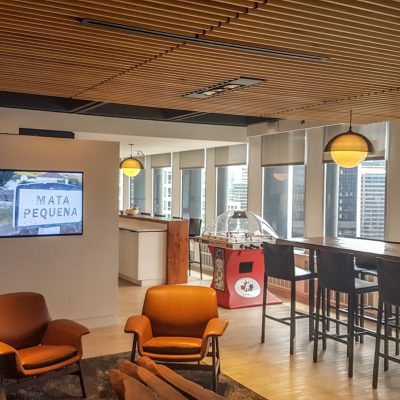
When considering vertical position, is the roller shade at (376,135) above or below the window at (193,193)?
above

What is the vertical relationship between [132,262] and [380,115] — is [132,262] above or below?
below

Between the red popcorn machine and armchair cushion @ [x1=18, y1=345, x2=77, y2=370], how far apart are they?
3344 mm

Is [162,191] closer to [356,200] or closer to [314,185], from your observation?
[314,185]

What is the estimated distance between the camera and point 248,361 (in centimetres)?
503

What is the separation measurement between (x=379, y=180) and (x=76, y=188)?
3775mm

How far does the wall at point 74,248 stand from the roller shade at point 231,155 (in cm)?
389

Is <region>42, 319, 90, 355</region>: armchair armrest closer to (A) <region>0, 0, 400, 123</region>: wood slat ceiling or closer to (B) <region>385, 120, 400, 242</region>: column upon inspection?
(A) <region>0, 0, 400, 123</region>: wood slat ceiling

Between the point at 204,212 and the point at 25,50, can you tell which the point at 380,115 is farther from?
the point at 204,212

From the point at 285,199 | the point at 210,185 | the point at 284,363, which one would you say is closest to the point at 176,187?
the point at 210,185

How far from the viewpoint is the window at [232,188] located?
32.0 feet

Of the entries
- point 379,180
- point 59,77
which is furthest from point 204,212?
point 59,77

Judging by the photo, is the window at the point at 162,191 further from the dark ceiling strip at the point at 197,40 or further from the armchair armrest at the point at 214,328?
the dark ceiling strip at the point at 197,40

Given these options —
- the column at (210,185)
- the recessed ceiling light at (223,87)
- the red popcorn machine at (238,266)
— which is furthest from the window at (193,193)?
the recessed ceiling light at (223,87)

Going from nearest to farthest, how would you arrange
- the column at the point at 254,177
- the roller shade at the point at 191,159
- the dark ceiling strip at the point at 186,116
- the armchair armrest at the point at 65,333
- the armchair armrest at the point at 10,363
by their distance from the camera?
the armchair armrest at the point at 10,363, the armchair armrest at the point at 65,333, the dark ceiling strip at the point at 186,116, the column at the point at 254,177, the roller shade at the point at 191,159
